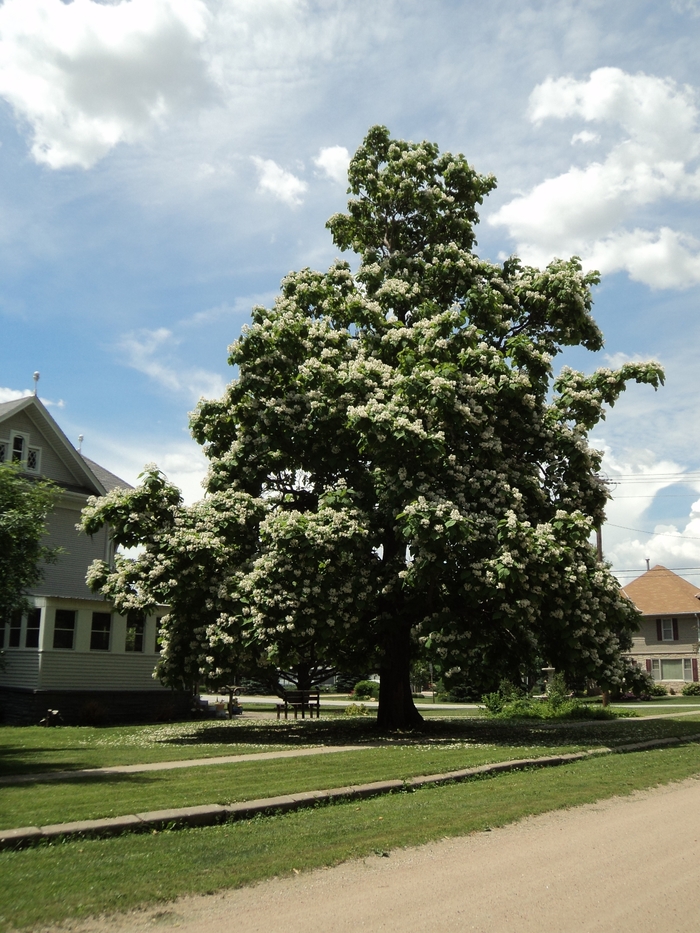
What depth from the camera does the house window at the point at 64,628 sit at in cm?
2516

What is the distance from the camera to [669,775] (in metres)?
12.9

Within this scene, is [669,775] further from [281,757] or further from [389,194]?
[389,194]

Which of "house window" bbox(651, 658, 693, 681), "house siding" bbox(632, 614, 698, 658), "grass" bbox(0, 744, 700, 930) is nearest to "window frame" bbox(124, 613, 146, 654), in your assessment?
"grass" bbox(0, 744, 700, 930)

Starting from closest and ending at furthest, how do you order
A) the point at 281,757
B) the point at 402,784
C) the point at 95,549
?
the point at 402,784, the point at 281,757, the point at 95,549

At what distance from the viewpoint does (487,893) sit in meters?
6.26

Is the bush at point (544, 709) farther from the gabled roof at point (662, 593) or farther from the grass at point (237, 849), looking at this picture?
the gabled roof at point (662, 593)

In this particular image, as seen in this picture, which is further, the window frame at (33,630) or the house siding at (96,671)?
the window frame at (33,630)

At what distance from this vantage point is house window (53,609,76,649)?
25.2 metres

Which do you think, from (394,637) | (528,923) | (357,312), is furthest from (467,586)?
(528,923)

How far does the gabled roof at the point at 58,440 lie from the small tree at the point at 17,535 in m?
17.4

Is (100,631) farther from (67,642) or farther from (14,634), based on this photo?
(14,634)

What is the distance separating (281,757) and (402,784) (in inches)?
149

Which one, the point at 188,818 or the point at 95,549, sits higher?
the point at 95,549

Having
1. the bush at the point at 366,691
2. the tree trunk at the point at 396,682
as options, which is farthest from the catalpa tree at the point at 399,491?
the bush at the point at 366,691
